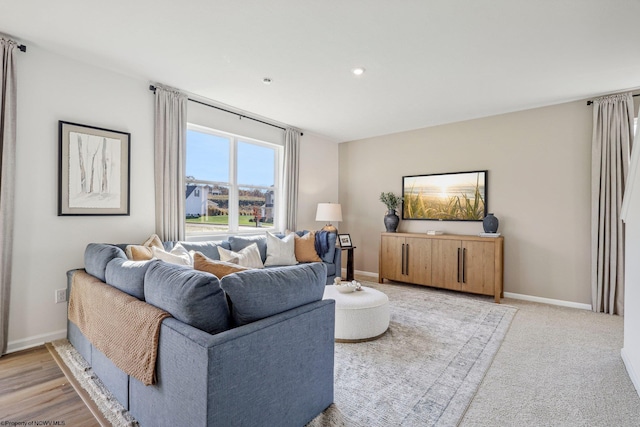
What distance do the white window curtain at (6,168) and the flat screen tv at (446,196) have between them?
15.5 feet

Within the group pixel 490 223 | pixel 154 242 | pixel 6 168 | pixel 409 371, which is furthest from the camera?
pixel 490 223

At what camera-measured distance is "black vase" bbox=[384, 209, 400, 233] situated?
5059 mm

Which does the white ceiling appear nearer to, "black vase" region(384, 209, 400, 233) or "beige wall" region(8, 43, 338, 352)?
"beige wall" region(8, 43, 338, 352)

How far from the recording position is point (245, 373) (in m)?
1.29

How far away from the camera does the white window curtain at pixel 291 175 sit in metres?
4.95

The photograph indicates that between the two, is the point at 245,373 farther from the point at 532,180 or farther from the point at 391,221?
the point at 532,180

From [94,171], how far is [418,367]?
10.9 ft

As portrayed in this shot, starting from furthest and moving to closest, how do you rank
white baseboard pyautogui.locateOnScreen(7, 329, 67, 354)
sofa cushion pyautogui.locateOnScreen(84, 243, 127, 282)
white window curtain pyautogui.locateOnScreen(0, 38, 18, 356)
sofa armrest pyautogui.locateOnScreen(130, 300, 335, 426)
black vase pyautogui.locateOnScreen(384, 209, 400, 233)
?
black vase pyautogui.locateOnScreen(384, 209, 400, 233)
white baseboard pyautogui.locateOnScreen(7, 329, 67, 354)
white window curtain pyautogui.locateOnScreen(0, 38, 18, 356)
sofa cushion pyautogui.locateOnScreen(84, 243, 127, 282)
sofa armrest pyautogui.locateOnScreen(130, 300, 335, 426)

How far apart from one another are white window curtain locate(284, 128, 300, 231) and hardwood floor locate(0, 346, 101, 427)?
126 inches

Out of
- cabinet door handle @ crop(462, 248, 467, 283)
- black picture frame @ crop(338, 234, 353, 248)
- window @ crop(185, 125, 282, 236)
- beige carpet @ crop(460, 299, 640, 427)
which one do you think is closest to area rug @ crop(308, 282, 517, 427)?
beige carpet @ crop(460, 299, 640, 427)

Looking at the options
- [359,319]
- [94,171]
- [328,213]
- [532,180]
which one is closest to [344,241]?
[328,213]

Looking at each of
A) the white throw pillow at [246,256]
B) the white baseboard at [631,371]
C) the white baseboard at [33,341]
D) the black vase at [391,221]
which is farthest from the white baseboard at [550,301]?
the white baseboard at [33,341]

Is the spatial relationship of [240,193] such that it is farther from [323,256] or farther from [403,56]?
[403,56]

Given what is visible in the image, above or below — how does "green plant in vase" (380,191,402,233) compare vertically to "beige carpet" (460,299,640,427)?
above
